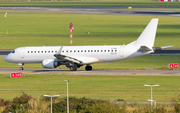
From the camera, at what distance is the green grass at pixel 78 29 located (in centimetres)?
10562

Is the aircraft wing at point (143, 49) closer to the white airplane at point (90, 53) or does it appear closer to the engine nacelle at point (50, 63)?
the white airplane at point (90, 53)

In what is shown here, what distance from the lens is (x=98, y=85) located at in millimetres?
47562

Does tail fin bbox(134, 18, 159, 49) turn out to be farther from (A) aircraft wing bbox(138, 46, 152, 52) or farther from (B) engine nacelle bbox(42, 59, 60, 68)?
(B) engine nacelle bbox(42, 59, 60, 68)

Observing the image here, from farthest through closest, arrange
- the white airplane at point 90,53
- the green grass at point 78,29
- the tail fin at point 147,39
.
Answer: the green grass at point 78,29, the tail fin at point 147,39, the white airplane at point 90,53

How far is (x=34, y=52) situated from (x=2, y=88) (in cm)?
1832

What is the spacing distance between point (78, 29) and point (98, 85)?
83857mm

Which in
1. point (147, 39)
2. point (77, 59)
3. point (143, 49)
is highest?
point (147, 39)

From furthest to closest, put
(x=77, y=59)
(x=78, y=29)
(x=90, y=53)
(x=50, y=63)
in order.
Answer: (x=78, y=29) < (x=90, y=53) < (x=77, y=59) < (x=50, y=63)

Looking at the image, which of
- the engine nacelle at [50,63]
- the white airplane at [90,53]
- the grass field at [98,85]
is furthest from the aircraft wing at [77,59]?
the grass field at [98,85]

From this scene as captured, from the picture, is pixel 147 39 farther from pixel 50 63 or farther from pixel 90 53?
pixel 50 63

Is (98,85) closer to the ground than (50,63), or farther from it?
closer to the ground

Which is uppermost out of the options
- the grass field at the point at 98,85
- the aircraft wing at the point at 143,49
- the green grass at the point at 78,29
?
the green grass at the point at 78,29

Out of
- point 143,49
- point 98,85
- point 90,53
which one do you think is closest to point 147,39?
point 143,49

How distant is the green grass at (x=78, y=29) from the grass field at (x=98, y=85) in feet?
150
